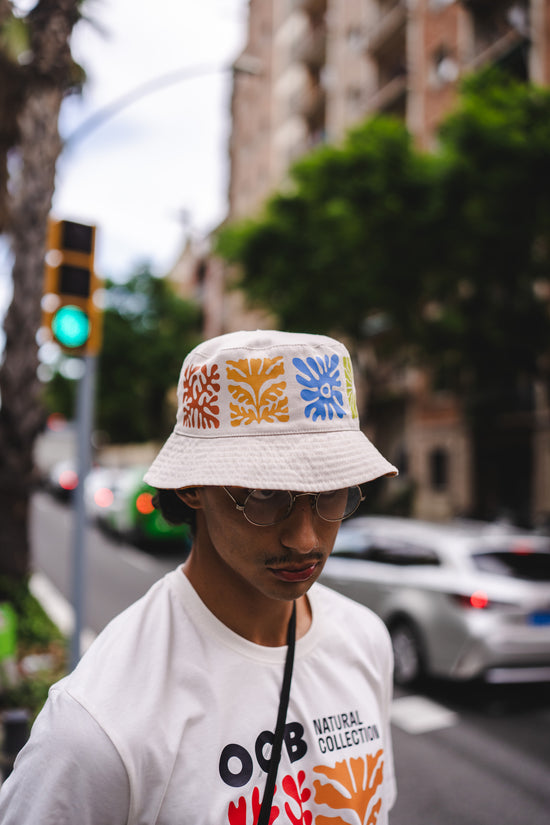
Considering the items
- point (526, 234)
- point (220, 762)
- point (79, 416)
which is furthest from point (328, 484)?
point (526, 234)

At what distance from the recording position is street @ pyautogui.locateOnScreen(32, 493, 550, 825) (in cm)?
400

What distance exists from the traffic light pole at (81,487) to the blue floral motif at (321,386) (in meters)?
3.19

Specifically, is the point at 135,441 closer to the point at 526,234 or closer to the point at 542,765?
the point at 526,234

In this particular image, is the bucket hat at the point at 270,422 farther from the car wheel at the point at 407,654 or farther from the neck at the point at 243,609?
the car wheel at the point at 407,654

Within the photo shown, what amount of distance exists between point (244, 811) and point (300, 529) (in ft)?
1.54

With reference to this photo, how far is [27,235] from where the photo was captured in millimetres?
6340

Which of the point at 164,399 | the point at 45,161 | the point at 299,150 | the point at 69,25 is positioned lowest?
the point at 164,399

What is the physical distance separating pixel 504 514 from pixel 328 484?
17.7 meters

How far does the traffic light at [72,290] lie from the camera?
434 cm

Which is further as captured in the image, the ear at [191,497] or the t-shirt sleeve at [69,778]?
the ear at [191,497]

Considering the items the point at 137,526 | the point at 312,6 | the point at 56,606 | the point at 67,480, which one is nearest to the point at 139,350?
the point at 67,480

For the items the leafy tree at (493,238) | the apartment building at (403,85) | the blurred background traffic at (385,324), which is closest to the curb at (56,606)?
the blurred background traffic at (385,324)

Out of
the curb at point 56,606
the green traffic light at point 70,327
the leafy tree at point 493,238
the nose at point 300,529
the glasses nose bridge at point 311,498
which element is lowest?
the curb at point 56,606

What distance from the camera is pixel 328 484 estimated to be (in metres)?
1.23
